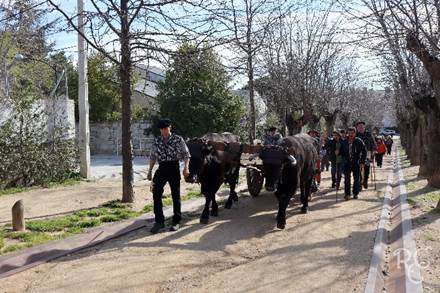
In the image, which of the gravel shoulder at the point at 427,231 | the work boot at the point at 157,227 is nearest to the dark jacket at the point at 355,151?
the gravel shoulder at the point at 427,231

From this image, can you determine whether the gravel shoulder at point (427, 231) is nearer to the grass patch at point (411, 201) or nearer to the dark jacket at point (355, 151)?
the grass patch at point (411, 201)

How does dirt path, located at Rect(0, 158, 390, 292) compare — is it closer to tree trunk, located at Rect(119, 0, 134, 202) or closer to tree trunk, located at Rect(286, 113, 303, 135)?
tree trunk, located at Rect(119, 0, 134, 202)

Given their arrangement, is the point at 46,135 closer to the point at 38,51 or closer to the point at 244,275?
the point at 38,51

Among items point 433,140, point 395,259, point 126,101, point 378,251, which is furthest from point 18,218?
point 433,140

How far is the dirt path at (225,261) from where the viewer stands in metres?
5.55

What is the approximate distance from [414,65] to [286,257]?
1234 cm

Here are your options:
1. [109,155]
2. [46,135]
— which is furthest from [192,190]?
[109,155]

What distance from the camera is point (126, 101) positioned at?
36.0 ft

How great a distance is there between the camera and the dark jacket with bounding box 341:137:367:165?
1222 centimetres

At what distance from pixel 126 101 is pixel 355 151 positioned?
5.47 m

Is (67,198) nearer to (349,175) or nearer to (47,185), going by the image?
(47,185)

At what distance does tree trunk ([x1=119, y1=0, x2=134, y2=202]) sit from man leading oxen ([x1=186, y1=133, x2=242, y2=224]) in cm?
216

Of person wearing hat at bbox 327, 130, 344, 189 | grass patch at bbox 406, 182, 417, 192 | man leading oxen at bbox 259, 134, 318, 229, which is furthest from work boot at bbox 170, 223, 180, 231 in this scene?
grass patch at bbox 406, 182, 417, 192

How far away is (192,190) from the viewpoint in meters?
13.6
